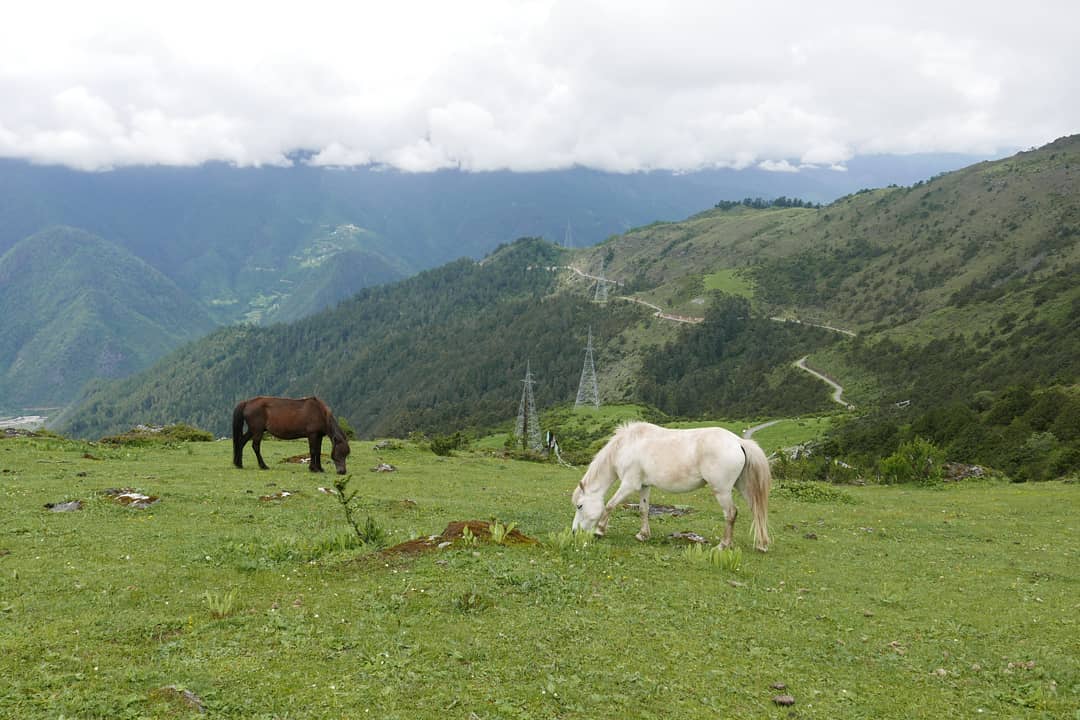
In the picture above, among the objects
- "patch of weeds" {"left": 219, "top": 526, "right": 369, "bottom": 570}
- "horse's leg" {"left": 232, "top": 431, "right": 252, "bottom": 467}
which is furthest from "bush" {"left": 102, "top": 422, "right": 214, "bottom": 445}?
"patch of weeds" {"left": 219, "top": 526, "right": 369, "bottom": 570}

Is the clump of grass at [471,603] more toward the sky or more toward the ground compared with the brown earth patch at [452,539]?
more toward the ground

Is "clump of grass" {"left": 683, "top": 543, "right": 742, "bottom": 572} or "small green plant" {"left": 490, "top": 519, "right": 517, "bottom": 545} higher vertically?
"small green plant" {"left": 490, "top": 519, "right": 517, "bottom": 545}

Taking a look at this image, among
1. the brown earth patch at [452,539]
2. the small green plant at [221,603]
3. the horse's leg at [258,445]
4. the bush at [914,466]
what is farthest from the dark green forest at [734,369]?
the small green plant at [221,603]

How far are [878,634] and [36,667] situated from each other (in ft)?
34.6

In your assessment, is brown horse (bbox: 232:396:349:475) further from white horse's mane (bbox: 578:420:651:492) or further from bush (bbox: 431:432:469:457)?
white horse's mane (bbox: 578:420:651:492)

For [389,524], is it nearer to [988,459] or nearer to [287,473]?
[287,473]

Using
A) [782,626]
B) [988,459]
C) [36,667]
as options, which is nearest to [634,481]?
[782,626]

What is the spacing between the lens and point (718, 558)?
1191cm

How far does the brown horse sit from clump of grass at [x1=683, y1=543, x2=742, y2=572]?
46.1 ft

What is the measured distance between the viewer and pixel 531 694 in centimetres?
691

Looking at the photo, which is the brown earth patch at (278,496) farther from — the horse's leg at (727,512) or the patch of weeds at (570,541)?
the horse's leg at (727,512)

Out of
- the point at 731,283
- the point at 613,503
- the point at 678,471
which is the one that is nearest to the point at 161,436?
the point at 613,503

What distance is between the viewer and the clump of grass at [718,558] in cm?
1186

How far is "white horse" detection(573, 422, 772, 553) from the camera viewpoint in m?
13.3
